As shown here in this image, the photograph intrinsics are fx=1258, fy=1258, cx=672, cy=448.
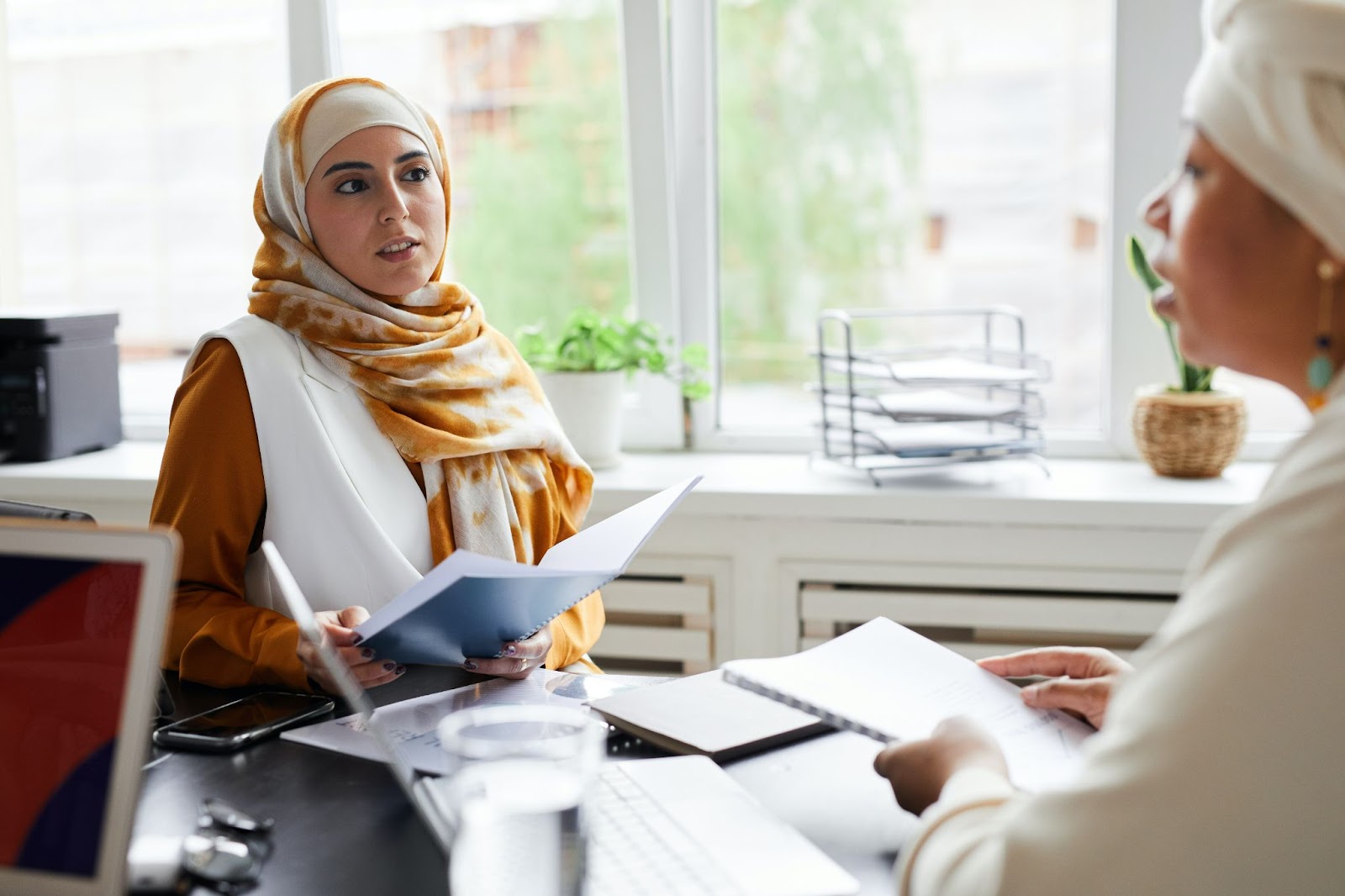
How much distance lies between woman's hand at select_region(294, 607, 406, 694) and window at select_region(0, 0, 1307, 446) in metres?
1.43

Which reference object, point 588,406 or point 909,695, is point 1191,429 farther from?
point 909,695

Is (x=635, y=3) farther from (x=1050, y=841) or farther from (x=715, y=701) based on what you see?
(x=1050, y=841)

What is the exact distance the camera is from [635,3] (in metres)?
2.65

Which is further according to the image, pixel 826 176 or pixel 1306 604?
pixel 826 176

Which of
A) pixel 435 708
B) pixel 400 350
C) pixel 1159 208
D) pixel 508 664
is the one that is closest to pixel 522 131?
pixel 400 350

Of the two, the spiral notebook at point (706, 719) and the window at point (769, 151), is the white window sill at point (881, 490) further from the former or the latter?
the spiral notebook at point (706, 719)

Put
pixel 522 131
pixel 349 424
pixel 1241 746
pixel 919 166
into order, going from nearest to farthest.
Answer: pixel 1241 746 → pixel 349 424 → pixel 919 166 → pixel 522 131

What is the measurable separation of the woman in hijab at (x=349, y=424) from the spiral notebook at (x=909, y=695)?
0.37 m

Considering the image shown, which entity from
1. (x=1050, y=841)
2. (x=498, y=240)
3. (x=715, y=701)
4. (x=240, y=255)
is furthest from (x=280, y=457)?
(x=240, y=255)

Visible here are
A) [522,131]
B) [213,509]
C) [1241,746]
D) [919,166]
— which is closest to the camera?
[1241,746]

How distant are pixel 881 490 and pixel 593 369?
2.10 feet

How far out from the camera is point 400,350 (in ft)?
5.72

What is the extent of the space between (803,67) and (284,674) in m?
1.82

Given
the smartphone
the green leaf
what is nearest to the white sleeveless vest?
the smartphone
